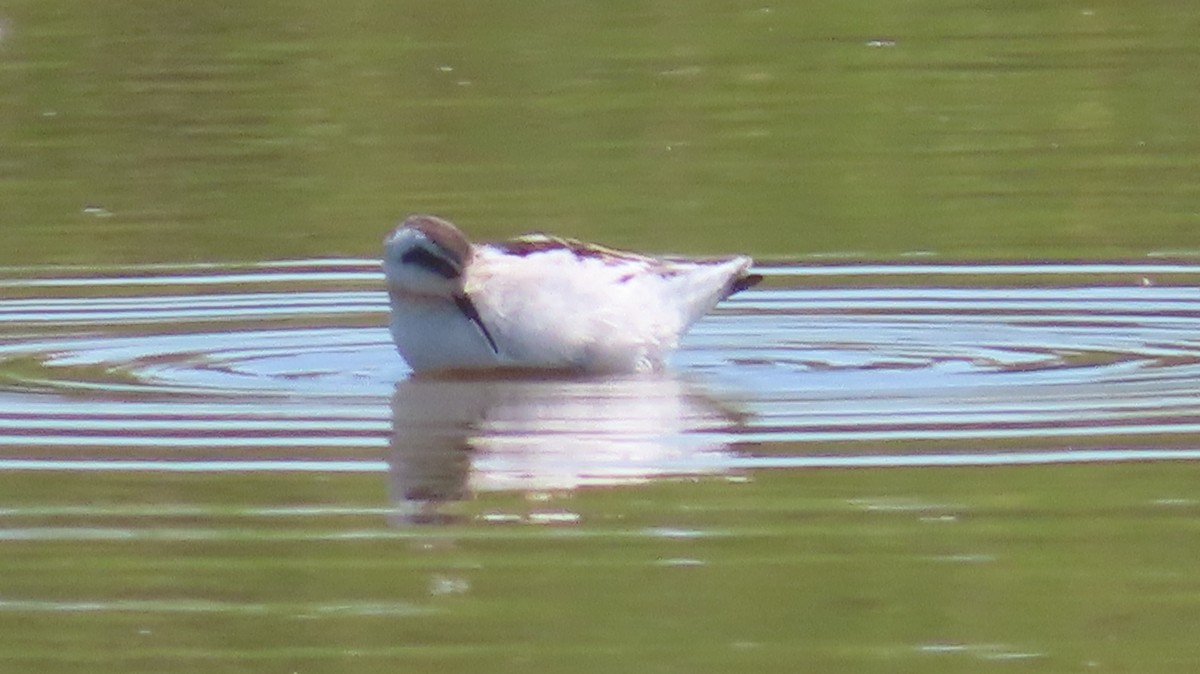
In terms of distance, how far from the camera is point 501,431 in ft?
36.1

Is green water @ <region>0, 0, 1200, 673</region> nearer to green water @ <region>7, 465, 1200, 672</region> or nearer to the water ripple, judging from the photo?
green water @ <region>7, 465, 1200, 672</region>

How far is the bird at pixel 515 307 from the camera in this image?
12211mm

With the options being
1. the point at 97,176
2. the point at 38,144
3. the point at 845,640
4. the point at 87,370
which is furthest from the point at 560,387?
the point at 38,144

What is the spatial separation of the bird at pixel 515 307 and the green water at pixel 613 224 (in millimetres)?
2042

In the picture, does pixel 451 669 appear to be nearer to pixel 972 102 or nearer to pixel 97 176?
pixel 97 176

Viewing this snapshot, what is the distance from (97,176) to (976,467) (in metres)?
8.25

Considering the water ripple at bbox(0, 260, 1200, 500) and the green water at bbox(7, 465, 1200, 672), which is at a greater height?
the green water at bbox(7, 465, 1200, 672)

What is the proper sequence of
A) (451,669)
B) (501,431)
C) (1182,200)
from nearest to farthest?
(451,669)
(501,431)
(1182,200)

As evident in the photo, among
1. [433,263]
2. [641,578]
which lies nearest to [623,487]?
→ [641,578]

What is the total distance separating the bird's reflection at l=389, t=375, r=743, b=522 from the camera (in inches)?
395

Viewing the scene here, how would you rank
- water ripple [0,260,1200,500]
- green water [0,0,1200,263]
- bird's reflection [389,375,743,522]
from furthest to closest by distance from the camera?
green water [0,0,1200,263] < water ripple [0,260,1200,500] < bird's reflection [389,375,743,522]

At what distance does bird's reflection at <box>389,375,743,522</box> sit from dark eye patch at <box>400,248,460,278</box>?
405mm

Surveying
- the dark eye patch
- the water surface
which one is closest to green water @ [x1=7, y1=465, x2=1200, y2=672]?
the water surface

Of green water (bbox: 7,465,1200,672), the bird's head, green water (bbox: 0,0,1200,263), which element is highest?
green water (bbox: 7,465,1200,672)
